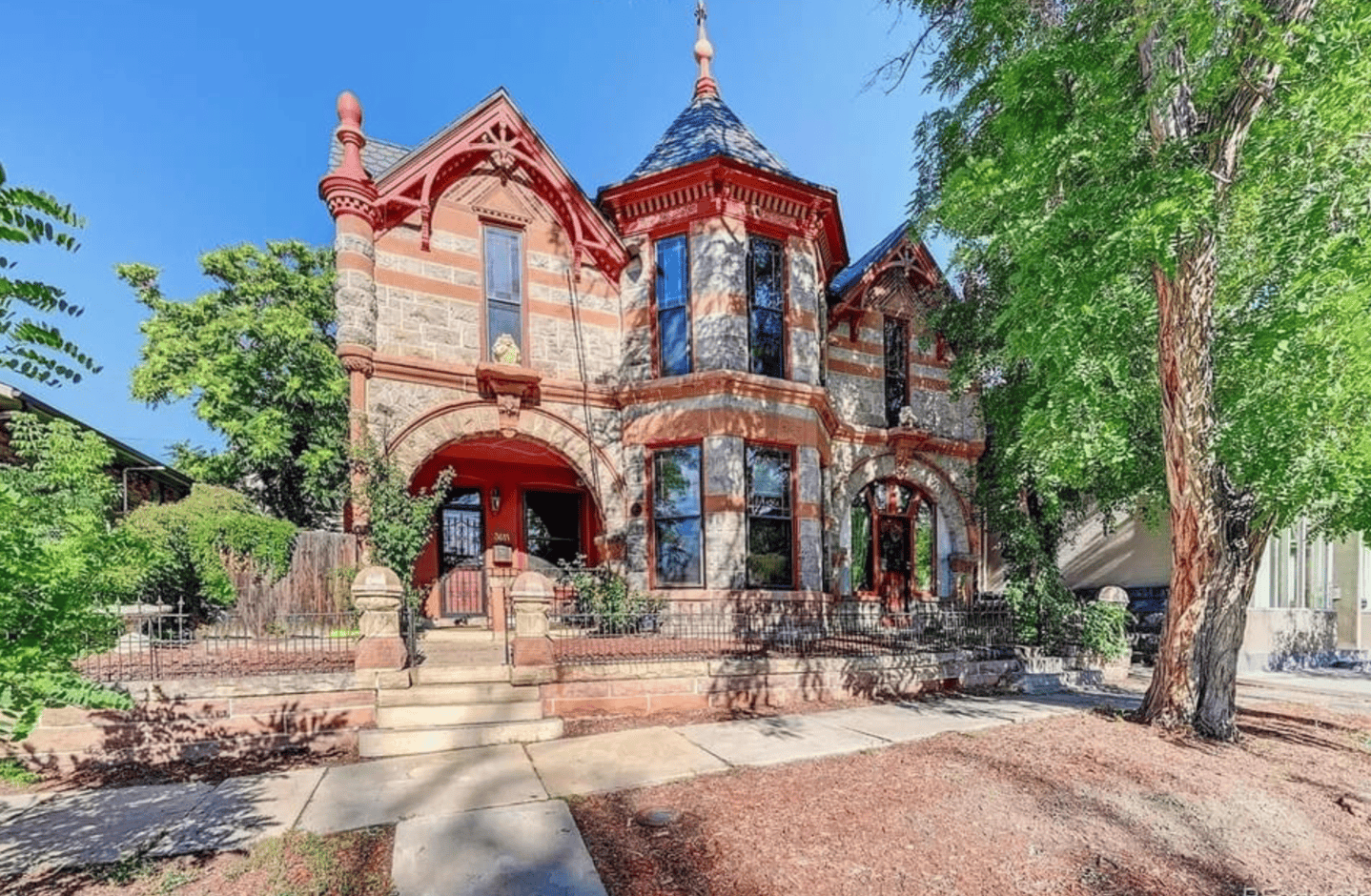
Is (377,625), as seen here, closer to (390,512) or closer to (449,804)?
(449,804)

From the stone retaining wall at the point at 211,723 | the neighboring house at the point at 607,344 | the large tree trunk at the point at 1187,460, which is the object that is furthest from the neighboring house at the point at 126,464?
the large tree trunk at the point at 1187,460

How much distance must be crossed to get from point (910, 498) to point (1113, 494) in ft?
15.2

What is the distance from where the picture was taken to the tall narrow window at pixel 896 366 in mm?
14281

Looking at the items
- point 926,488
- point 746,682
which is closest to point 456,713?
point 746,682

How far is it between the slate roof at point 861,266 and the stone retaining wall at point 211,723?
11807 mm

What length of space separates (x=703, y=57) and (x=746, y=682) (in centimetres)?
1309

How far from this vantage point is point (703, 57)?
13.8 metres

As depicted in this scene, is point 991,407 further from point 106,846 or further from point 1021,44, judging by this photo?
point 106,846

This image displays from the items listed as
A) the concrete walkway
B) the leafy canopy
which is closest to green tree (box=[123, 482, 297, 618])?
the concrete walkway

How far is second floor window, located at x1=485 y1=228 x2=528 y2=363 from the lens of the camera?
10.7 metres

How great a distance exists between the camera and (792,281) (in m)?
11.5

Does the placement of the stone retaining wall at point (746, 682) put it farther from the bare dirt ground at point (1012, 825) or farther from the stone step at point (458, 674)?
the bare dirt ground at point (1012, 825)

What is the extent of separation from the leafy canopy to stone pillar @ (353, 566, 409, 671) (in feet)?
22.5

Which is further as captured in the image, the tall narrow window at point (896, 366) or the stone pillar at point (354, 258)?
the tall narrow window at point (896, 366)
